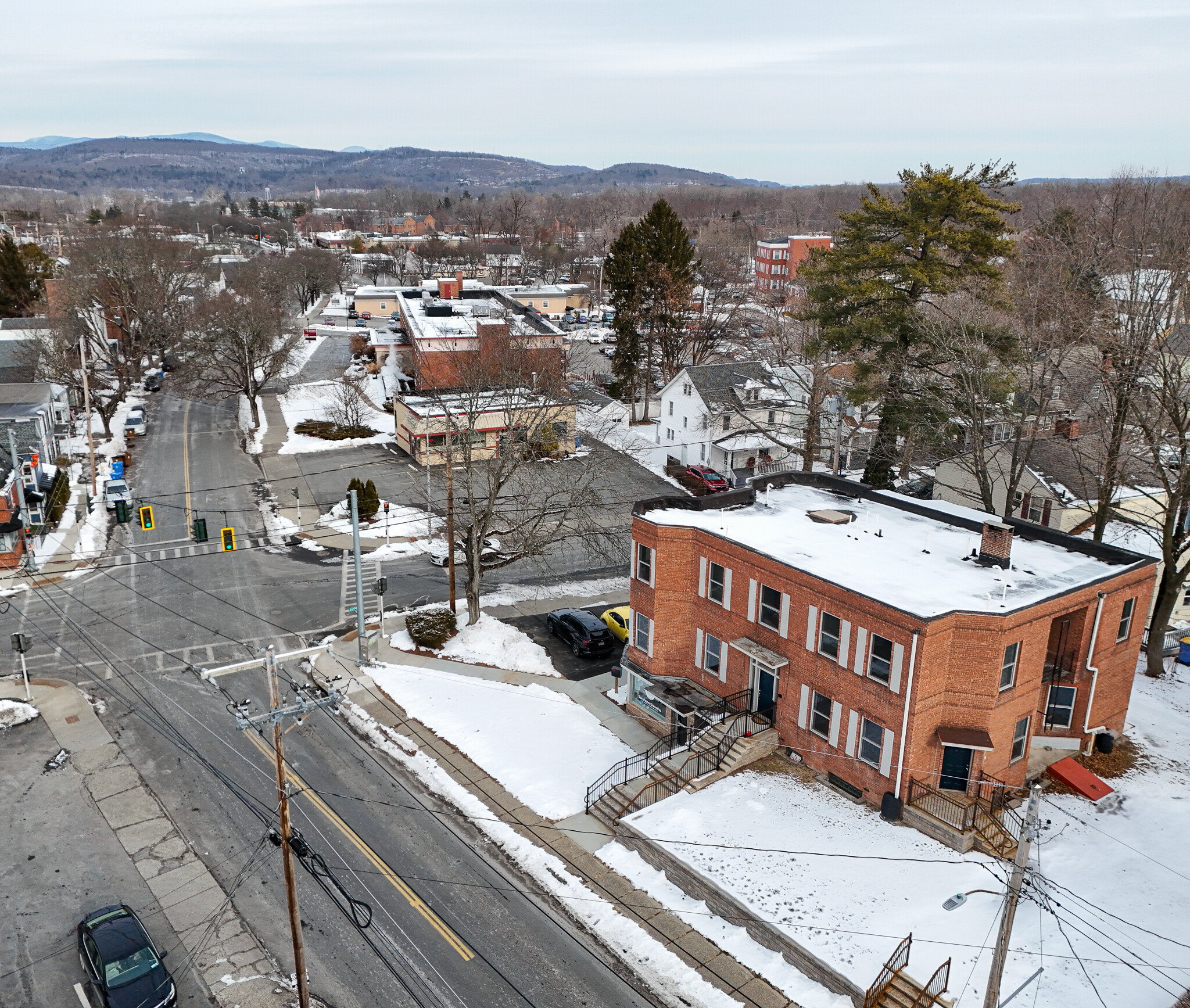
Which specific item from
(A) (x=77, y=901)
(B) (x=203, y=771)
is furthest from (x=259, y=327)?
(A) (x=77, y=901)

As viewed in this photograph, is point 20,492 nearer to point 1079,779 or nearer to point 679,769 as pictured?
point 679,769

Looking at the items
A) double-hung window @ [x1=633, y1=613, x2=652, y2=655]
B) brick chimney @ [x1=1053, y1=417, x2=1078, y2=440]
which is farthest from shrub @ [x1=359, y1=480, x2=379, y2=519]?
brick chimney @ [x1=1053, y1=417, x2=1078, y2=440]

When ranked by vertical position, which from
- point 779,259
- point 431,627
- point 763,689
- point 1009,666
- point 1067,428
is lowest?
point 431,627

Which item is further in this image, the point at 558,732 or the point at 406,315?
the point at 406,315

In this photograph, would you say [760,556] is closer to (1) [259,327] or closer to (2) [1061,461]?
(2) [1061,461]

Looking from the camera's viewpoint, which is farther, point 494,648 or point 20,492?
point 20,492

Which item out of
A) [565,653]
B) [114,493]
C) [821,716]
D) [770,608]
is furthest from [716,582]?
[114,493]

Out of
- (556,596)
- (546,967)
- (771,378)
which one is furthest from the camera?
(771,378)
